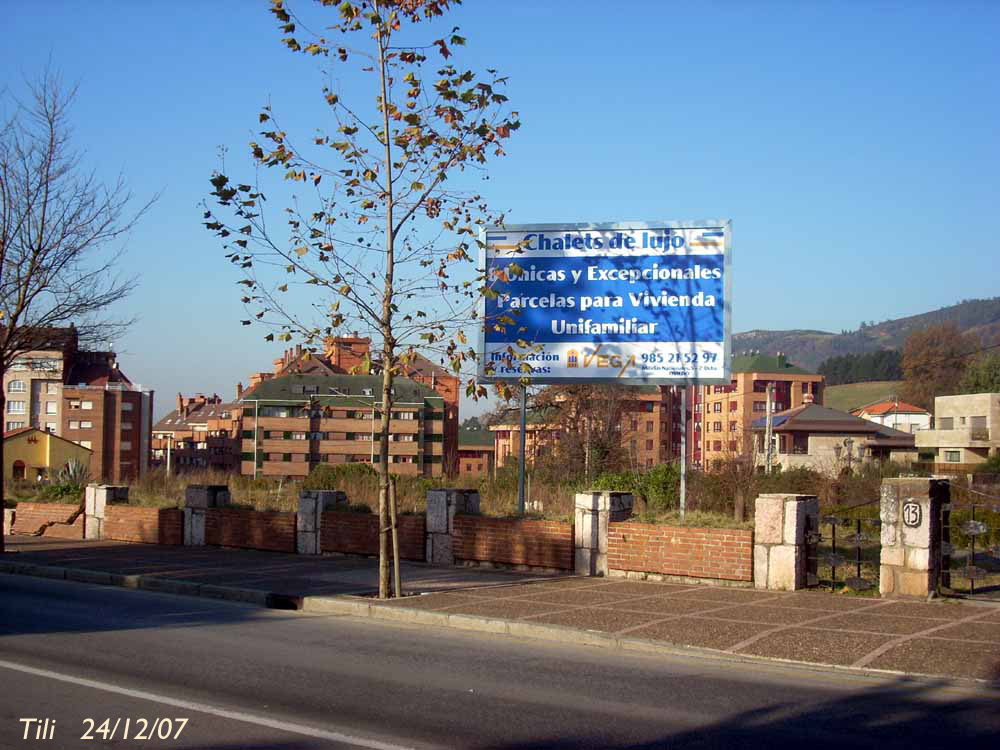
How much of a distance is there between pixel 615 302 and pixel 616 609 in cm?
677

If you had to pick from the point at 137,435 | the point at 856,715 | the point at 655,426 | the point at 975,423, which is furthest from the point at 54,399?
the point at 856,715

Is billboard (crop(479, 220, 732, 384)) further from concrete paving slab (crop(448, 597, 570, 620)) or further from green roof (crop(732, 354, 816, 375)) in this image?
green roof (crop(732, 354, 816, 375))

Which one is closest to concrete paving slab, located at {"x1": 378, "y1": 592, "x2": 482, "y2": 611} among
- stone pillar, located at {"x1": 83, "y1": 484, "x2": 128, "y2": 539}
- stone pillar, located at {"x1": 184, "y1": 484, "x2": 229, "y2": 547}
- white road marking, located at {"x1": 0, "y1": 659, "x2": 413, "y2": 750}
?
white road marking, located at {"x1": 0, "y1": 659, "x2": 413, "y2": 750}

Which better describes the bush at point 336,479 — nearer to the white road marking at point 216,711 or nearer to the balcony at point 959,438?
the white road marking at point 216,711

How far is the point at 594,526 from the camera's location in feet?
50.9

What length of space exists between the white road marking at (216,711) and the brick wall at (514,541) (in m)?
8.38

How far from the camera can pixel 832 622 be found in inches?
443

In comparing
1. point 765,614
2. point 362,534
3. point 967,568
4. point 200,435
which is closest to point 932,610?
point 967,568

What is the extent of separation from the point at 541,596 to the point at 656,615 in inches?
83.4

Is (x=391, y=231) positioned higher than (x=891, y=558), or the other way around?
(x=391, y=231)

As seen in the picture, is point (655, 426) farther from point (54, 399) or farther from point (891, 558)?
point (891, 558)

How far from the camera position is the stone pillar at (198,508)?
2045 cm

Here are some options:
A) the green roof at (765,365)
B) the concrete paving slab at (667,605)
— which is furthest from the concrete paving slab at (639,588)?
the green roof at (765,365)

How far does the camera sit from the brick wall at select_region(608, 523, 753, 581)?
14125 millimetres
